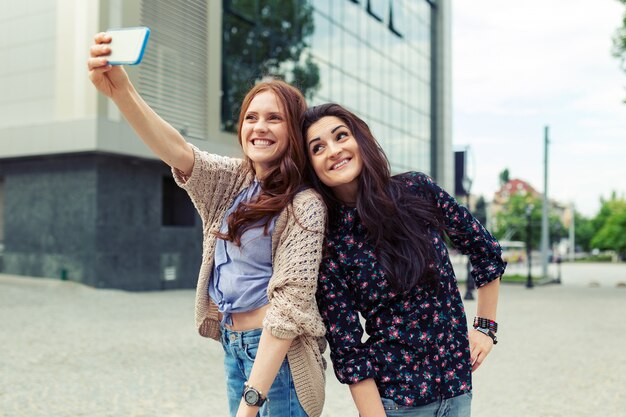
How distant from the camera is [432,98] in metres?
40.4

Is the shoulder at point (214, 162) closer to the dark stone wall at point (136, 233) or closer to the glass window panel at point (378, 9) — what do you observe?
the dark stone wall at point (136, 233)

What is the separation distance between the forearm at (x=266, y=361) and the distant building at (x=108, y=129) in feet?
46.9

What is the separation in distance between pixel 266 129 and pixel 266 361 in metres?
0.76

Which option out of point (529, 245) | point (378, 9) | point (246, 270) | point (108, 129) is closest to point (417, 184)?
point (246, 270)

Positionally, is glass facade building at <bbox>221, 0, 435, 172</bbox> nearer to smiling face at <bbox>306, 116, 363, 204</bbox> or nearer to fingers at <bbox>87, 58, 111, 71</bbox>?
smiling face at <bbox>306, 116, 363, 204</bbox>

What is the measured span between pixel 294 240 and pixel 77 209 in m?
17.5

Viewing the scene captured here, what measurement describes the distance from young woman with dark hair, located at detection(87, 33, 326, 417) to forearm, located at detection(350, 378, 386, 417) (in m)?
0.18

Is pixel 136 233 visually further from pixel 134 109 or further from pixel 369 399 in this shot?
pixel 369 399

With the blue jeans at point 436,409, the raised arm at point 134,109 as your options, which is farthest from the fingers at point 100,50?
the blue jeans at point 436,409

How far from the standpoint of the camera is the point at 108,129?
17.5 metres

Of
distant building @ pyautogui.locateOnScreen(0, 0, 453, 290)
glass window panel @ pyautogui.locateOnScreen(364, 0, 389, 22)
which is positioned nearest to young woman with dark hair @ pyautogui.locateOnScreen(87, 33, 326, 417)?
distant building @ pyautogui.locateOnScreen(0, 0, 453, 290)

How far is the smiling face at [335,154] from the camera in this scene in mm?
2137

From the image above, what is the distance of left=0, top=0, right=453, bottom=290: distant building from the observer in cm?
1769

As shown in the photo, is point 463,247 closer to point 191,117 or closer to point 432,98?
point 191,117
